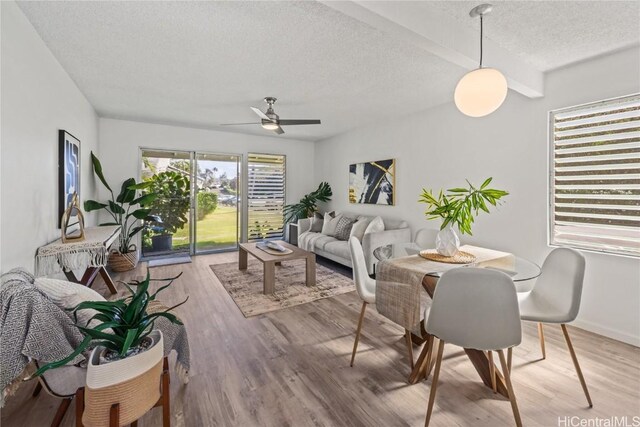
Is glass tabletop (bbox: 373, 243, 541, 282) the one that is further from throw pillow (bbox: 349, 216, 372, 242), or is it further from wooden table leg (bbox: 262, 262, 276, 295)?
throw pillow (bbox: 349, 216, 372, 242)

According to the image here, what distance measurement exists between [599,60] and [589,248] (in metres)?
1.72

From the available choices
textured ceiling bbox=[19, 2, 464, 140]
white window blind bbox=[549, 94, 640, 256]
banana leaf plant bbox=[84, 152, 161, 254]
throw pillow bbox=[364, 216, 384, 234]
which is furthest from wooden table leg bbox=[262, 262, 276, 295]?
white window blind bbox=[549, 94, 640, 256]

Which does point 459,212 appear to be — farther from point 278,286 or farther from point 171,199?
point 171,199

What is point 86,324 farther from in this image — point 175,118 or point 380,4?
point 175,118

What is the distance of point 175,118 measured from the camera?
476 centimetres

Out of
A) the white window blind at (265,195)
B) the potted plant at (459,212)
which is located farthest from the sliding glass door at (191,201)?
the potted plant at (459,212)

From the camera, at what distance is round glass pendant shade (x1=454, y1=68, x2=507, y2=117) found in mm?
1712

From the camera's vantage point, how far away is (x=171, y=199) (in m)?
5.36

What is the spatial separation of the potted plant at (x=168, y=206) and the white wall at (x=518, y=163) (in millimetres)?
3828

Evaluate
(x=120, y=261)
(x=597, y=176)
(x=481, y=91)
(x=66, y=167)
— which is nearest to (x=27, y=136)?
(x=66, y=167)

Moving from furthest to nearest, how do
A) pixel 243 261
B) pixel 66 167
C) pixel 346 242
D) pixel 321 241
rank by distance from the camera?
pixel 321 241 < pixel 346 242 < pixel 243 261 < pixel 66 167

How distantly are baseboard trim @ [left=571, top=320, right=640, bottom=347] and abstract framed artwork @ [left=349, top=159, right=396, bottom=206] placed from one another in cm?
270

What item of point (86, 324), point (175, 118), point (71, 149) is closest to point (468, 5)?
point (86, 324)

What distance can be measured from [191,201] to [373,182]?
11.7ft
